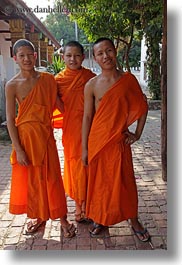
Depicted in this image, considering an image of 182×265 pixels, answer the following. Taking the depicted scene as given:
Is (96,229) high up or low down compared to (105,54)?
down

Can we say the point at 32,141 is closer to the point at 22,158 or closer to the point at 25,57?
the point at 22,158

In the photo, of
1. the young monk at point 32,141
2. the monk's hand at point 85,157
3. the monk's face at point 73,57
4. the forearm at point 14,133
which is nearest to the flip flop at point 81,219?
the young monk at point 32,141

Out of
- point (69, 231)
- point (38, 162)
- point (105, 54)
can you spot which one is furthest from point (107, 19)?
point (69, 231)

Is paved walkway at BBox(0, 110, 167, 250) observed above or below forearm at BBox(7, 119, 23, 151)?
below

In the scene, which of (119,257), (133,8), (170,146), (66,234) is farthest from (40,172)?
(133,8)

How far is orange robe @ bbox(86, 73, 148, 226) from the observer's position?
7.01ft

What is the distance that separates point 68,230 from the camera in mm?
2471

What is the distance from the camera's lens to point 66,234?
8.03 ft

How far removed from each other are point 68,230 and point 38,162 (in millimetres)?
642

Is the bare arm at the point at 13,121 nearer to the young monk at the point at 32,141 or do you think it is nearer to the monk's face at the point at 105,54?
the young monk at the point at 32,141

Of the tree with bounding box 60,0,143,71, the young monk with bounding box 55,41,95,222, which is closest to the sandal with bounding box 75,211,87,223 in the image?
the young monk with bounding box 55,41,95,222

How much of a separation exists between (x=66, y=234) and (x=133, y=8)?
5.79m

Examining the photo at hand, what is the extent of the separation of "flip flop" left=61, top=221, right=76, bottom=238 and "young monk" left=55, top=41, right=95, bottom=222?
18cm

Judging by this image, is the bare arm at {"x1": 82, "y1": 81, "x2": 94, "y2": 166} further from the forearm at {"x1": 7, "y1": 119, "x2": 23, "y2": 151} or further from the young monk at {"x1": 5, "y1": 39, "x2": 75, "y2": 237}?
the forearm at {"x1": 7, "y1": 119, "x2": 23, "y2": 151}
